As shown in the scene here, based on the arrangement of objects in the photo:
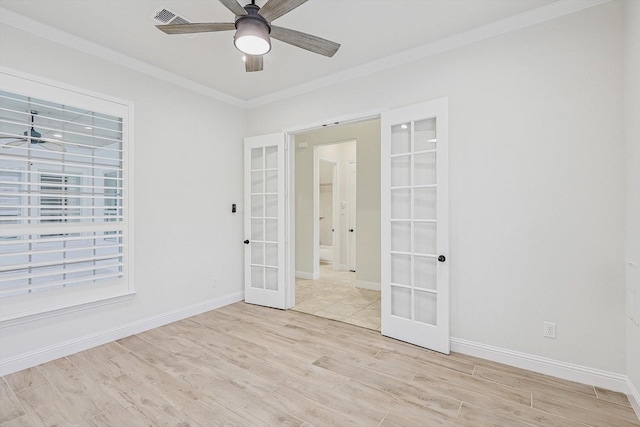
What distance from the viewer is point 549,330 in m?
2.44

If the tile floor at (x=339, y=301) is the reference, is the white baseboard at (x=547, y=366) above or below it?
above

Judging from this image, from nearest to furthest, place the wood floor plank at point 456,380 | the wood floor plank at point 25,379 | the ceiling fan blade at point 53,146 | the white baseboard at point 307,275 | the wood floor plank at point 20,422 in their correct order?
the wood floor plank at point 20,422 → the wood floor plank at point 456,380 → the wood floor plank at point 25,379 → the ceiling fan blade at point 53,146 → the white baseboard at point 307,275

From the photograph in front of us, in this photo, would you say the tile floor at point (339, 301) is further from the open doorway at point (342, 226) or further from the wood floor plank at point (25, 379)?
the wood floor plank at point (25, 379)

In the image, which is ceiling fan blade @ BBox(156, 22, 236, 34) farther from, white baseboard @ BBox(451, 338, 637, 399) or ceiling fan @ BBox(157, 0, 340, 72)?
white baseboard @ BBox(451, 338, 637, 399)

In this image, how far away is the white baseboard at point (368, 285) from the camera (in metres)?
5.06

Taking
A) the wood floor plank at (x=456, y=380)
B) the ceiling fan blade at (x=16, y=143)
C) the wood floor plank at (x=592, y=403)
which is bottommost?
the wood floor plank at (x=456, y=380)

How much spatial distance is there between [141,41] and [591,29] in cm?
381

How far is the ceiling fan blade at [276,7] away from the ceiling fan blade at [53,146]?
223 centimetres

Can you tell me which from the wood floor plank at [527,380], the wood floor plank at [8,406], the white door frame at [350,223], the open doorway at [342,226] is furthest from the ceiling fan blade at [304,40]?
the white door frame at [350,223]

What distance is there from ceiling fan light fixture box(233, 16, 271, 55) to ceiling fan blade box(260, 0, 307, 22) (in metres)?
0.06

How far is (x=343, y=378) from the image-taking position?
2.43m

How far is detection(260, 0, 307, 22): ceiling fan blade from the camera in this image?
183cm

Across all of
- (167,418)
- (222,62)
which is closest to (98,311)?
(167,418)

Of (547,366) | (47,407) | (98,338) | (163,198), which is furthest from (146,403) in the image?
(547,366)
